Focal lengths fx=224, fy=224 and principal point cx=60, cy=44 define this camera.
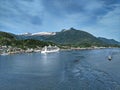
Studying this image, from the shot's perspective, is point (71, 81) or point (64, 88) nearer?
point (64, 88)

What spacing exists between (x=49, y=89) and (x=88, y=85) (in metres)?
10.3

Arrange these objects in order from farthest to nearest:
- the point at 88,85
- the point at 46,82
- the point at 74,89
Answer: the point at 46,82 → the point at 88,85 → the point at 74,89

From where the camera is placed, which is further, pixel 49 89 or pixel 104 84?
pixel 104 84

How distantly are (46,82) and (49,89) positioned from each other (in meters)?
8.94

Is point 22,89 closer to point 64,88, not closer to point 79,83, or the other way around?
point 64,88

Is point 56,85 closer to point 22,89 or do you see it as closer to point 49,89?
point 49,89

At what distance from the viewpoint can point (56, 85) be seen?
5888 centimetres

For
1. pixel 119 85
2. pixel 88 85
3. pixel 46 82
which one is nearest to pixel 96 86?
pixel 88 85

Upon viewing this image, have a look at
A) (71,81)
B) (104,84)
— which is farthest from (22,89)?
(104,84)

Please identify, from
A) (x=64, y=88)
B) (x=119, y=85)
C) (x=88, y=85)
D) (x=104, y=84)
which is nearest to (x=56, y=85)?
(x=64, y=88)

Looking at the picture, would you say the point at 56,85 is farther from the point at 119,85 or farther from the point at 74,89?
the point at 119,85

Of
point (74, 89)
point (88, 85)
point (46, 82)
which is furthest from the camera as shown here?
point (46, 82)

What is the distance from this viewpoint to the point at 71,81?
210 feet

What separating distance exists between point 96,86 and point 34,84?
16.9 m
